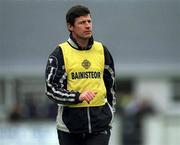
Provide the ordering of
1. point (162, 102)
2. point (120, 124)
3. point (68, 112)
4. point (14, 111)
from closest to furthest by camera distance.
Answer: point (68, 112) < point (120, 124) < point (14, 111) < point (162, 102)

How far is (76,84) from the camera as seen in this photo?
25.7ft

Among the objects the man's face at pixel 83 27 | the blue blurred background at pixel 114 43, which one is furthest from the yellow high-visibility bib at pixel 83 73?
the blue blurred background at pixel 114 43

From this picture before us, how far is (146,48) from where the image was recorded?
96.3 ft

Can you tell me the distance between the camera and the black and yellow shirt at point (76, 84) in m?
7.79

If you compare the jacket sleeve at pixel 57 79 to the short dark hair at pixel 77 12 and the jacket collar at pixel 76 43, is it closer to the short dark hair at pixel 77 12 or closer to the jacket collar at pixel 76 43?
the jacket collar at pixel 76 43

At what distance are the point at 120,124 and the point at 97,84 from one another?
14.6 meters

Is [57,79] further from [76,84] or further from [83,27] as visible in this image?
[83,27]

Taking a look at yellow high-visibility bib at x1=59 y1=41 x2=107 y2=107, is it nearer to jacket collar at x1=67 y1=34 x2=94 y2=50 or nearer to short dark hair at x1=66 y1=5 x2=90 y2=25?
jacket collar at x1=67 y1=34 x2=94 y2=50

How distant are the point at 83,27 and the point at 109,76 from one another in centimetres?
49

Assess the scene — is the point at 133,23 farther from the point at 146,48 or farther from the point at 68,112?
the point at 68,112

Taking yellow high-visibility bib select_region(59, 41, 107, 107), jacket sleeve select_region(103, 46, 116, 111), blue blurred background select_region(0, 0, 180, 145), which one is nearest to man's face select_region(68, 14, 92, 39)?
yellow high-visibility bib select_region(59, 41, 107, 107)

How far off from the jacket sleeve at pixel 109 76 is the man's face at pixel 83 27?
27cm

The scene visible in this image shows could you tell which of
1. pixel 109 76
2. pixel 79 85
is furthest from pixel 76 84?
pixel 109 76

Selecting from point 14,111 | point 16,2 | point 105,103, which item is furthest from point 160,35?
point 105,103
